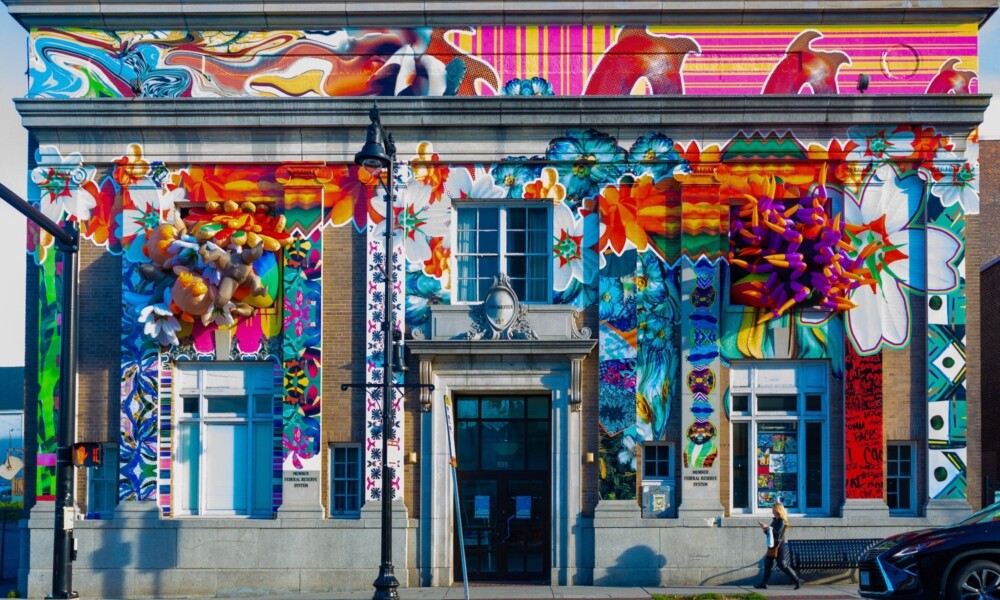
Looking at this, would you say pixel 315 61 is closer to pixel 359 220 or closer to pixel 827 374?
pixel 359 220

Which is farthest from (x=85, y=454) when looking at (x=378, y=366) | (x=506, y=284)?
(x=506, y=284)

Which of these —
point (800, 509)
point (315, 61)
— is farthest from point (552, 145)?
point (800, 509)

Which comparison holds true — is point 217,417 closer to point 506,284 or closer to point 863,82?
point 506,284

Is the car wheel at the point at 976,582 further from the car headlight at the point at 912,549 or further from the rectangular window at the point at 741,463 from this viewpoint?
the rectangular window at the point at 741,463

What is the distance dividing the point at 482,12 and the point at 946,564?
12826 millimetres

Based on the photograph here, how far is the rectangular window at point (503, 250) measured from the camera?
22.2 meters

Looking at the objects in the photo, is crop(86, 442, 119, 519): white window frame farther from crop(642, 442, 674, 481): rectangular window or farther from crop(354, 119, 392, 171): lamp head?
crop(642, 442, 674, 481): rectangular window

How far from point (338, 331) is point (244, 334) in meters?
1.80

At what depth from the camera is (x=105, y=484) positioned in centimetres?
2231

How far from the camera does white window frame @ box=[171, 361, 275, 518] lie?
2214 centimetres

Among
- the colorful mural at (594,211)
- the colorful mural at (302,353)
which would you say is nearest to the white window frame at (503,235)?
the colorful mural at (594,211)

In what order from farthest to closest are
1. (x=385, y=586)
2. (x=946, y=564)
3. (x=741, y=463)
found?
(x=741, y=463) → (x=385, y=586) → (x=946, y=564)

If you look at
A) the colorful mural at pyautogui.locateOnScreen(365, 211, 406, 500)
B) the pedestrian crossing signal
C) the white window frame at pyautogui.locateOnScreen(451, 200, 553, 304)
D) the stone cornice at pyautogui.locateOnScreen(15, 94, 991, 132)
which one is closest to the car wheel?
the white window frame at pyautogui.locateOnScreen(451, 200, 553, 304)

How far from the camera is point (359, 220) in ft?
72.8
